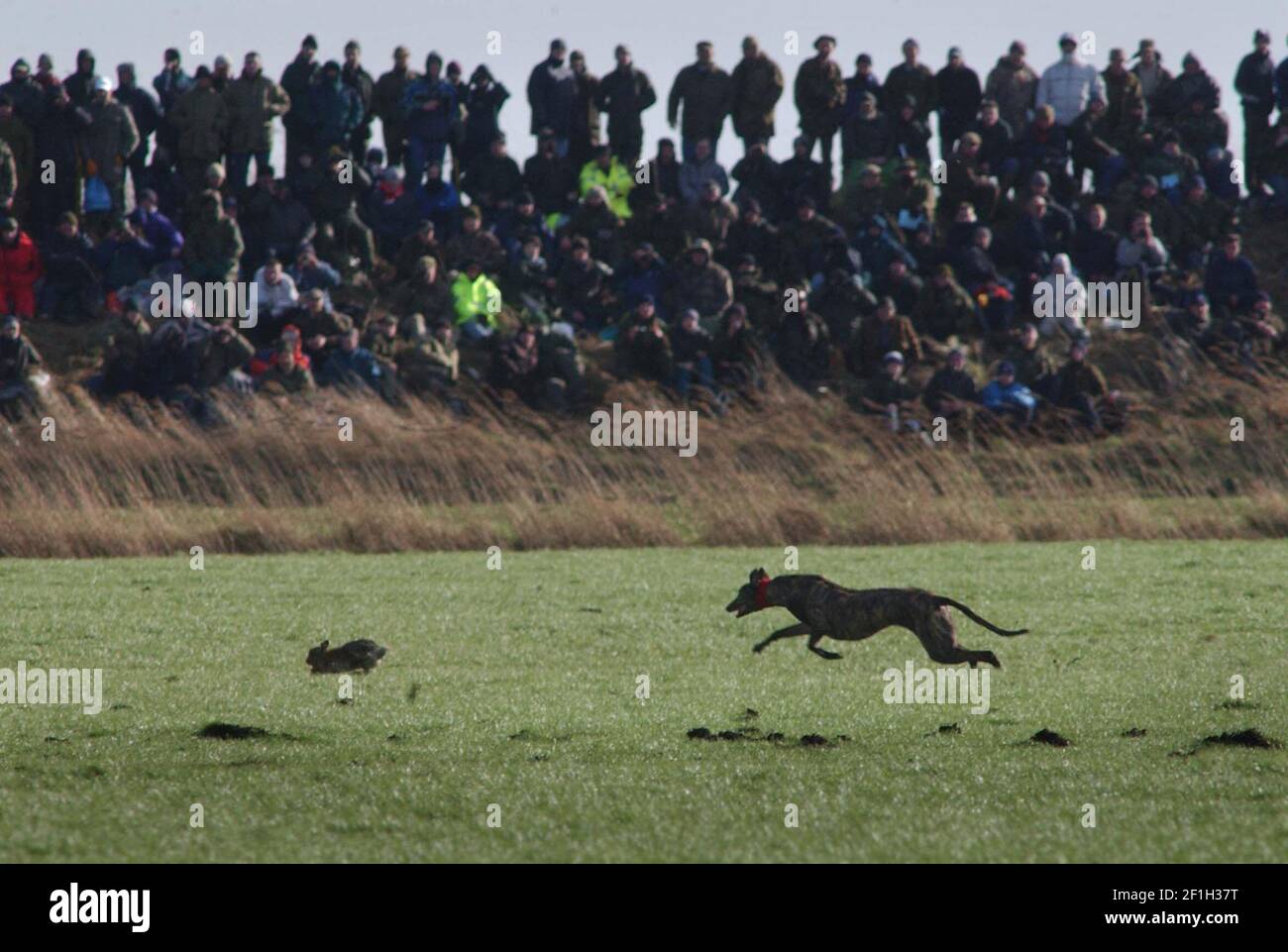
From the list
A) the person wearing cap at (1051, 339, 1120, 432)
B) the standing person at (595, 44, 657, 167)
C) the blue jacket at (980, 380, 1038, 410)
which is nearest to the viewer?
the blue jacket at (980, 380, 1038, 410)

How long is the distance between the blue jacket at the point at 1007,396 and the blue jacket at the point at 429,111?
8.61 meters

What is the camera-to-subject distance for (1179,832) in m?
9.02

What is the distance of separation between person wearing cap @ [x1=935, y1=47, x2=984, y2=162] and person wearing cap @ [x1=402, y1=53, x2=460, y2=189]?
7.04 metres

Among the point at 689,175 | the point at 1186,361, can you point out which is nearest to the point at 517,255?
the point at 689,175

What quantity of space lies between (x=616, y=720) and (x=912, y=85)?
18.7 meters

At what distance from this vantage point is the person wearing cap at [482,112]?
94.3 feet

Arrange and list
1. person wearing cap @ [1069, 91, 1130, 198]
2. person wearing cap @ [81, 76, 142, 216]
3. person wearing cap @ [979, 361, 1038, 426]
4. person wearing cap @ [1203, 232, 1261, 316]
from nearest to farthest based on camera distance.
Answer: person wearing cap @ [979, 361, 1038, 426] < person wearing cap @ [81, 76, 142, 216] < person wearing cap @ [1203, 232, 1261, 316] < person wearing cap @ [1069, 91, 1130, 198]

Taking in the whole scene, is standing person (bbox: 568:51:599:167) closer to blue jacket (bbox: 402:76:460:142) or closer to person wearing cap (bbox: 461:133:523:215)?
person wearing cap (bbox: 461:133:523:215)

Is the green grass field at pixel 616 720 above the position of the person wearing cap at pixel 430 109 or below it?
below

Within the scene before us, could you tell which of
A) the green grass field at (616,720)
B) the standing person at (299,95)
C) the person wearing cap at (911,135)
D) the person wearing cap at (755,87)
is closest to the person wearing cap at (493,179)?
the standing person at (299,95)

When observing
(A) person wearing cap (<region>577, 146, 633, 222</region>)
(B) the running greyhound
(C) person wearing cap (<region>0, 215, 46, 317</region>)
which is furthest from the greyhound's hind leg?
(C) person wearing cap (<region>0, 215, 46, 317</region>)

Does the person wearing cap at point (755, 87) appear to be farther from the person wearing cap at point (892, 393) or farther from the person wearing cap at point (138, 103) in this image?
the person wearing cap at point (138, 103)

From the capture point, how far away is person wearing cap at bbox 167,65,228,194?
27.4m

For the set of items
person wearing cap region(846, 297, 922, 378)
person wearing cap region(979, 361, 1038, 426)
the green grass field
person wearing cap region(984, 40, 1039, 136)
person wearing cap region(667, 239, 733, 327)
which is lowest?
the green grass field
